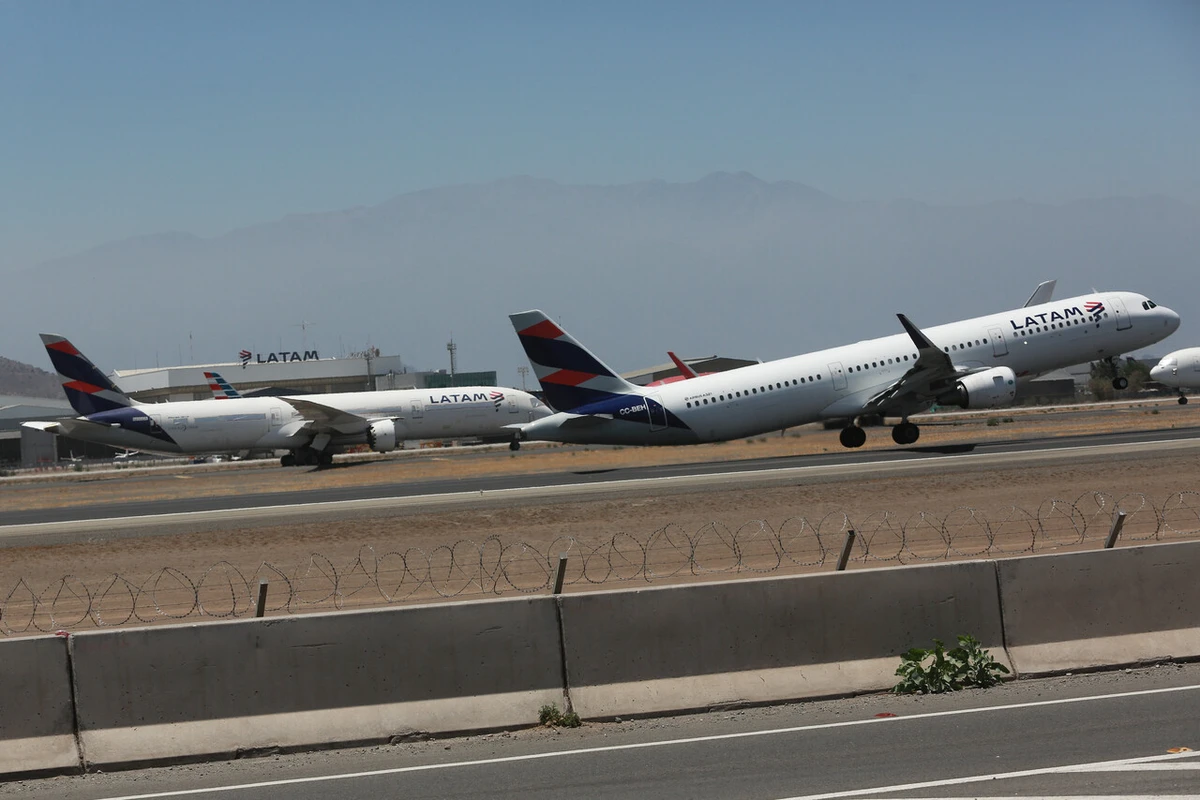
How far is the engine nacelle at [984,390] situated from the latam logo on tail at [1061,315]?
123 inches

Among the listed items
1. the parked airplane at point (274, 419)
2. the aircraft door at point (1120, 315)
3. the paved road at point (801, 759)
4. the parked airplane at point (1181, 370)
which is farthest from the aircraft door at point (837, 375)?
the parked airplane at point (1181, 370)

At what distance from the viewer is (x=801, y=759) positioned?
11.3 m

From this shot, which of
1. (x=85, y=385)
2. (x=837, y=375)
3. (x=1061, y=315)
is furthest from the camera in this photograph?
(x=85, y=385)

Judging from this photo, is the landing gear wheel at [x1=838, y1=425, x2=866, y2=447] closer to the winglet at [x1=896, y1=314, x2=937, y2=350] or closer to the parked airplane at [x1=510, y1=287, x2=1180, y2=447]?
the parked airplane at [x1=510, y1=287, x2=1180, y2=447]

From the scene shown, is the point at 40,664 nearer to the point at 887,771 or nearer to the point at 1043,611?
the point at 887,771

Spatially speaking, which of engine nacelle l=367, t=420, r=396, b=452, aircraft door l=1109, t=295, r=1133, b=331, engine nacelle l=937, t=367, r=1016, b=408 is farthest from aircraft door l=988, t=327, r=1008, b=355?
engine nacelle l=367, t=420, r=396, b=452

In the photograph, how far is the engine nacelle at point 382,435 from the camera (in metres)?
64.9

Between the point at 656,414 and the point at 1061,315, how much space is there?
17.2 metres

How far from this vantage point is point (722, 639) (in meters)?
13.8

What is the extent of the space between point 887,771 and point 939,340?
37722 millimetres

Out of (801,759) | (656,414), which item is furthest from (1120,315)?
(801,759)

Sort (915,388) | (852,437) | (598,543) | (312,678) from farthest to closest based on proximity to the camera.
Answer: (852,437)
(915,388)
(598,543)
(312,678)

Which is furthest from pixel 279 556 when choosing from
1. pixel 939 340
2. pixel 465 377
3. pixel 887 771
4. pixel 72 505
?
pixel 465 377

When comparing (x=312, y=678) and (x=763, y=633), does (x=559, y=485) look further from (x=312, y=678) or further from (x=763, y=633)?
(x=312, y=678)
